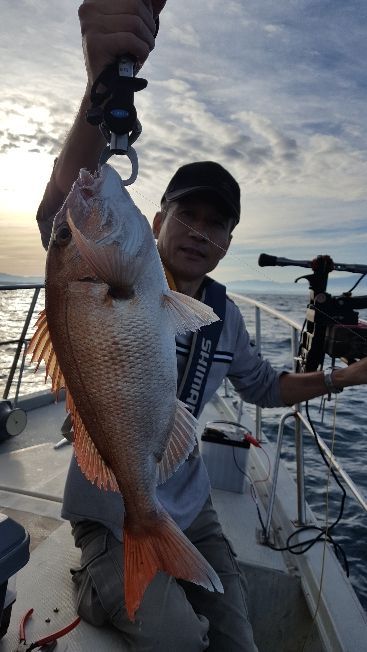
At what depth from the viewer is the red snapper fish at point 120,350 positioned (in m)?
1.38

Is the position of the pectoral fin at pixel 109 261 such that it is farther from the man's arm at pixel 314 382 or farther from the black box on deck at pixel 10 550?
the man's arm at pixel 314 382

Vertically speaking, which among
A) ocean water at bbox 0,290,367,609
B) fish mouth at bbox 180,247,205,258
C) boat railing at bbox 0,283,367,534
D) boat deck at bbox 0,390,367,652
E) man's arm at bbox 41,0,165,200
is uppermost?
man's arm at bbox 41,0,165,200

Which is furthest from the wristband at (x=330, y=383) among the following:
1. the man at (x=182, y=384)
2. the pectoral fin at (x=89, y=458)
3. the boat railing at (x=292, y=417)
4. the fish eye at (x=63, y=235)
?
the fish eye at (x=63, y=235)

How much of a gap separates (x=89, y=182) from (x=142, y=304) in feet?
1.41

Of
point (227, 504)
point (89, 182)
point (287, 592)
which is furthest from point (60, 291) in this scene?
point (227, 504)

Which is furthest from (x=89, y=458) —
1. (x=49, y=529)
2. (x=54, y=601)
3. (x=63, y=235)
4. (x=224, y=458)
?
(x=224, y=458)

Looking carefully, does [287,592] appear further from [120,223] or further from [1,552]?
[120,223]

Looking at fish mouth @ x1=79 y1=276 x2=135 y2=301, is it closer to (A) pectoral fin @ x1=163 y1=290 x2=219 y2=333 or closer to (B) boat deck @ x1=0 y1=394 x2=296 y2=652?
(A) pectoral fin @ x1=163 y1=290 x2=219 y2=333

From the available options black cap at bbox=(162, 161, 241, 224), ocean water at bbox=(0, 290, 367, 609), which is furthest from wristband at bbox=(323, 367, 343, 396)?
black cap at bbox=(162, 161, 241, 224)

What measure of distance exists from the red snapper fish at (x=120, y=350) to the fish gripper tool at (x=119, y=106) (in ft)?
0.30

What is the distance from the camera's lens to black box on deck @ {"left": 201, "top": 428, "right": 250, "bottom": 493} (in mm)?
Result: 3877

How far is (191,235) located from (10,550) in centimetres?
172

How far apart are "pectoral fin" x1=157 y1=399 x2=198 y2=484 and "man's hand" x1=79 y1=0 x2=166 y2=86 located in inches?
45.8

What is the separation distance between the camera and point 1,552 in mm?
1491
